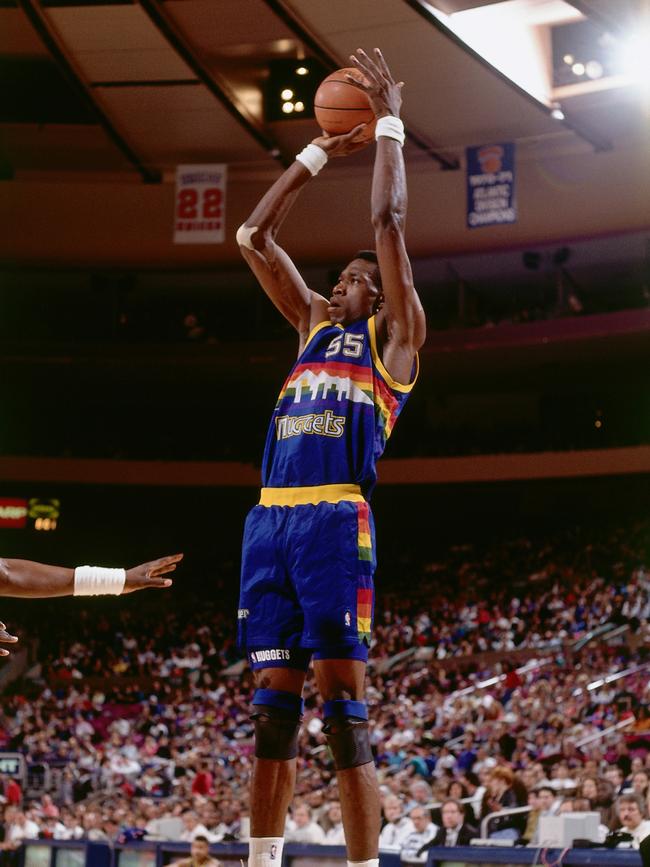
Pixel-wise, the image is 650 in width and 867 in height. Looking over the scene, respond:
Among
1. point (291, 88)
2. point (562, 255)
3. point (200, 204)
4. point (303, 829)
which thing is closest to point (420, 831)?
point (303, 829)

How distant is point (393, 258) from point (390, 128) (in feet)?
1.98

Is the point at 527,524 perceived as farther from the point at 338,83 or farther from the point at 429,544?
the point at 338,83

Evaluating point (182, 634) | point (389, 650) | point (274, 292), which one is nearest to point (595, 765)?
point (274, 292)

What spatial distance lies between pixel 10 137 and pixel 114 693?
1289 cm

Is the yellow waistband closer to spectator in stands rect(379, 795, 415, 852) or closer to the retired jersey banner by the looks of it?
spectator in stands rect(379, 795, 415, 852)

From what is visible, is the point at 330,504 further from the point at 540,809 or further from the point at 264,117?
the point at 264,117

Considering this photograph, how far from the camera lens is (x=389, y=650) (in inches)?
837

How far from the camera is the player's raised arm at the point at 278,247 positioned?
474 centimetres

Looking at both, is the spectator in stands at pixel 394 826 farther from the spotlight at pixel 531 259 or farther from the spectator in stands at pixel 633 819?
the spotlight at pixel 531 259

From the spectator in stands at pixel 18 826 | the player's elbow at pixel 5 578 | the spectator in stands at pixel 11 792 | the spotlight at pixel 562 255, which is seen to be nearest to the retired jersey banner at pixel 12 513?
the spectator in stands at pixel 11 792

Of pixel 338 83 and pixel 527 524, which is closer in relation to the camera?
pixel 338 83

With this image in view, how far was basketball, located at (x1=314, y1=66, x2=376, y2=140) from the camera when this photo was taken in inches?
199

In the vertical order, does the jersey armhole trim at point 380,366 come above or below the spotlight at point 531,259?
below

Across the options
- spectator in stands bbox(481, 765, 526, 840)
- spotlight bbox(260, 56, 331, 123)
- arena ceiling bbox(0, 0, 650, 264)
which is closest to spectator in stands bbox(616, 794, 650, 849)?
spectator in stands bbox(481, 765, 526, 840)
